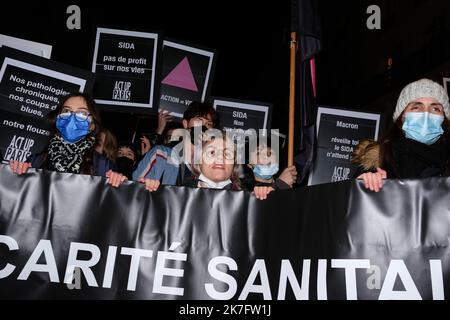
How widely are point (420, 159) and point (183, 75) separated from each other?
3.27 m

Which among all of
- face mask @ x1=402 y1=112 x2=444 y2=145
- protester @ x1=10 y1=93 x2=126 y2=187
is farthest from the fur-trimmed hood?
protester @ x1=10 y1=93 x2=126 y2=187

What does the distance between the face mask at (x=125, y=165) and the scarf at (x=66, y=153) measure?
1933mm

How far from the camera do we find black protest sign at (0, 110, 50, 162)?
4.79 metres

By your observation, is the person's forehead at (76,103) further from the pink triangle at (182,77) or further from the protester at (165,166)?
the pink triangle at (182,77)

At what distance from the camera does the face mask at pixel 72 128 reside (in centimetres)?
382

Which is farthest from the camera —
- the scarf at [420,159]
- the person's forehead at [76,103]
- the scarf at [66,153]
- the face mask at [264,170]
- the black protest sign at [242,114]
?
the black protest sign at [242,114]

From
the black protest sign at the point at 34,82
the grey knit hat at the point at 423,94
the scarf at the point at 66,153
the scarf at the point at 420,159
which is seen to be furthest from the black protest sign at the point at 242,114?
the scarf at the point at 420,159

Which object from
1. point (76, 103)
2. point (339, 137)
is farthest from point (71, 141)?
point (339, 137)

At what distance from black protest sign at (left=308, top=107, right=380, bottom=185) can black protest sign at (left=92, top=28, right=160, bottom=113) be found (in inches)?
66.9

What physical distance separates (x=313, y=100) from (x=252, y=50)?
1488 cm

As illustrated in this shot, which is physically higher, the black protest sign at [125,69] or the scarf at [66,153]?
the black protest sign at [125,69]

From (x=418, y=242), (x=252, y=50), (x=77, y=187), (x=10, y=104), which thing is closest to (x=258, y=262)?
(x=418, y=242)

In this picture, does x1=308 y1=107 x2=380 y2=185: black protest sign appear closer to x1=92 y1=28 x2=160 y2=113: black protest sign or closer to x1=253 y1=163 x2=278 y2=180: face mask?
x1=253 y1=163 x2=278 y2=180: face mask
